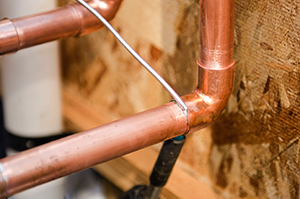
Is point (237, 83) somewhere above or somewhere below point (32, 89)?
above

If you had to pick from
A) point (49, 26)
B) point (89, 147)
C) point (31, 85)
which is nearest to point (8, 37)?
point (49, 26)

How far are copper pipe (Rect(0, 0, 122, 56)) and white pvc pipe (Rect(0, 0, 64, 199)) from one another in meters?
0.29

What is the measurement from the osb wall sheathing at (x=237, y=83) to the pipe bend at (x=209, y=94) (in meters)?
0.13

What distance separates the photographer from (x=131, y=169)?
1.05 meters

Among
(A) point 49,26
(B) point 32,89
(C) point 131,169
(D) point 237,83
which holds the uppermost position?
(A) point 49,26

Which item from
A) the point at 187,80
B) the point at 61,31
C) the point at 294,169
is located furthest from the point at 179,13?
the point at 294,169

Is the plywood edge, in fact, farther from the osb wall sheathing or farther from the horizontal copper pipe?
the horizontal copper pipe

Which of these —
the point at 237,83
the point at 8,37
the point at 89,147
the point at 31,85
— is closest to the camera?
the point at 89,147

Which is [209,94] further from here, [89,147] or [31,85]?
[31,85]

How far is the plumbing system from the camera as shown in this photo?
42cm

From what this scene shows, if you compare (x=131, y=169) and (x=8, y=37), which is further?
(x=131, y=169)

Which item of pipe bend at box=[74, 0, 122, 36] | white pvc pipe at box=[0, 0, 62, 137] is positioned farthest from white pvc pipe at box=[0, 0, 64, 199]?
pipe bend at box=[74, 0, 122, 36]

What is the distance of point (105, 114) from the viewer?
111cm

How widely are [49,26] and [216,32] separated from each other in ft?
1.01
